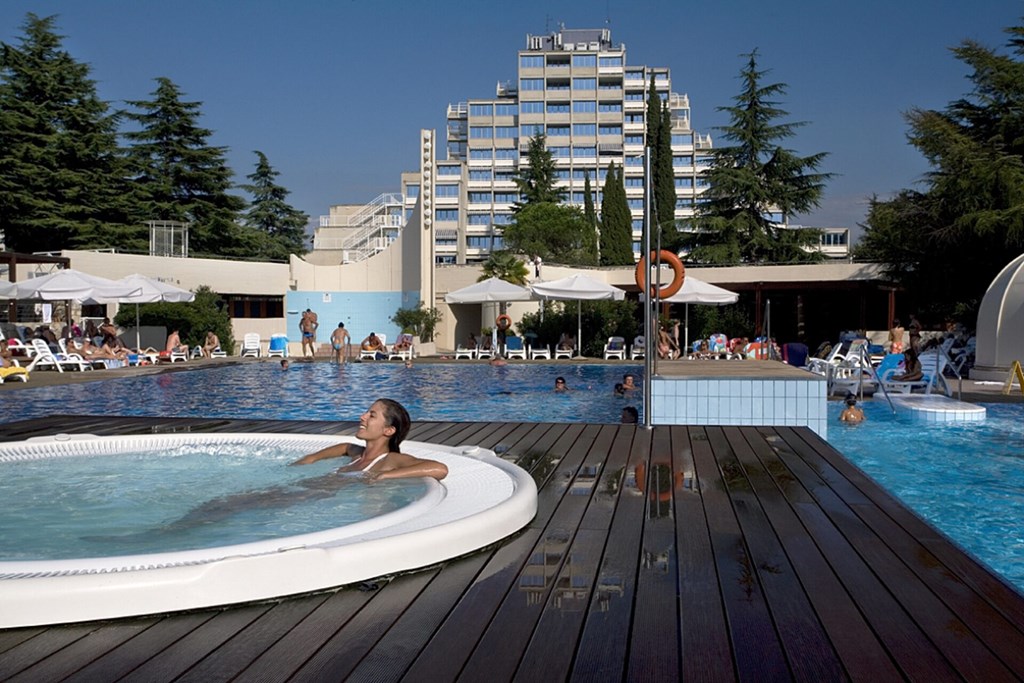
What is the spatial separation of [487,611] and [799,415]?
225 inches

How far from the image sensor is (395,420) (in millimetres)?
4785

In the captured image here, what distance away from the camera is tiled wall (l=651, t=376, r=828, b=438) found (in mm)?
7590

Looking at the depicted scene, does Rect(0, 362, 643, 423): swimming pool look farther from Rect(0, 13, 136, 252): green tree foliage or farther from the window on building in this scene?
Rect(0, 13, 136, 252): green tree foliage

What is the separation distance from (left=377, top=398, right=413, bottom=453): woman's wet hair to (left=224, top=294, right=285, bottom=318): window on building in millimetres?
22821

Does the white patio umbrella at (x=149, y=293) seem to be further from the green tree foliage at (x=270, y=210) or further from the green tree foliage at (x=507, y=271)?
the green tree foliage at (x=270, y=210)

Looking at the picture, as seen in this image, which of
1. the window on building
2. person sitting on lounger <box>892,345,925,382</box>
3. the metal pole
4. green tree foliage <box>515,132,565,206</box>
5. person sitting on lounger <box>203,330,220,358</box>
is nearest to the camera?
the metal pole

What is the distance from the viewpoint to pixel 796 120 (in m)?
33.4

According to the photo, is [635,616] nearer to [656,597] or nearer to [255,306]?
[656,597]

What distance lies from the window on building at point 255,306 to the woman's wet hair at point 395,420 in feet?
74.9

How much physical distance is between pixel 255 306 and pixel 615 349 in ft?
42.9

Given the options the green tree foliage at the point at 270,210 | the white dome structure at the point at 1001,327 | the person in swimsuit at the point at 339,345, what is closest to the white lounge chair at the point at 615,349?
the person in swimsuit at the point at 339,345

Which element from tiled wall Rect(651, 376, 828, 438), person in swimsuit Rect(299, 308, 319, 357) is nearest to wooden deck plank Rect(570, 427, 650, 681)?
tiled wall Rect(651, 376, 828, 438)

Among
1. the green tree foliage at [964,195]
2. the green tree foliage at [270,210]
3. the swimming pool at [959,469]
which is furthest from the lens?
the green tree foliage at [270,210]

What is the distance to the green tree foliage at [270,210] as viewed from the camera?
4584 cm
